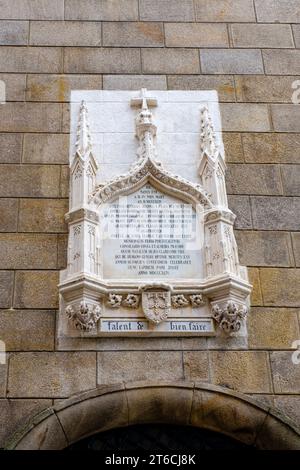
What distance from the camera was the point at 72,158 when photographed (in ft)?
24.4

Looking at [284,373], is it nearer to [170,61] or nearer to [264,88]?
[264,88]

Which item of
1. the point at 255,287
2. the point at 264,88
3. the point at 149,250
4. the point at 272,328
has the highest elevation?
the point at 264,88

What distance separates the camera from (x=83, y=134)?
7512 mm

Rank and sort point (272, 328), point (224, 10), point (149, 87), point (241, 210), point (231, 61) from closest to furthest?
point (272, 328) → point (241, 210) → point (149, 87) → point (231, 61) → point (224, 10)

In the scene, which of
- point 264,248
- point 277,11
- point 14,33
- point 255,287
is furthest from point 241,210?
point 14,33

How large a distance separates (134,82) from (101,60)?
1.74ft

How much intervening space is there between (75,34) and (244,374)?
4731mm

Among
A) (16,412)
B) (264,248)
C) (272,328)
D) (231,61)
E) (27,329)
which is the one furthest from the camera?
(231,61)

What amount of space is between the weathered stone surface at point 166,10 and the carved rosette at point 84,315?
4.11 meters

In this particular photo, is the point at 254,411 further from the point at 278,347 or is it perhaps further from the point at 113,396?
the point at 113,396

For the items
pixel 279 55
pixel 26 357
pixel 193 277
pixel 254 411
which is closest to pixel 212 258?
pixel 193 277

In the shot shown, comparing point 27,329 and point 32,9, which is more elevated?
point 32,9

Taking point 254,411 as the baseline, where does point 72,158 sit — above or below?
above

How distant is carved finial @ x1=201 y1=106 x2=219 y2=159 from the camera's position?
745 cm
